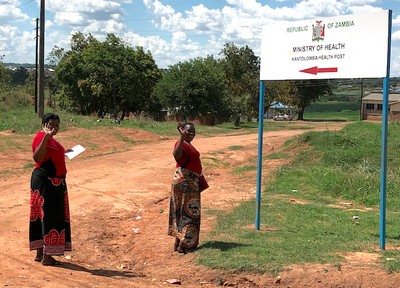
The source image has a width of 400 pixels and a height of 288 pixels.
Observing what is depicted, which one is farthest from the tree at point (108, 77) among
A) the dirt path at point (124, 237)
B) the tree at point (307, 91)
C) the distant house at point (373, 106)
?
the distant house at point (373, 106)

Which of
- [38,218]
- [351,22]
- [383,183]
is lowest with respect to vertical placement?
[38,218]

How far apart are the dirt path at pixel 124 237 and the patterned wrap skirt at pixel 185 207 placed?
0.23 m

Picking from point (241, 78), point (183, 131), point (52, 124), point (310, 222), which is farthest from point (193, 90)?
point (52, 124)

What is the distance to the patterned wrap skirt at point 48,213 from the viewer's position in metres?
5.66

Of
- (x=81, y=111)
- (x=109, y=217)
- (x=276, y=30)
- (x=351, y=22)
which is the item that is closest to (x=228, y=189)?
(x=109, y=217)

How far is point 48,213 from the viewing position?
18.7 feet

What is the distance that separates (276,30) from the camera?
7043 mm

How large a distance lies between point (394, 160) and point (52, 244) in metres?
10.8

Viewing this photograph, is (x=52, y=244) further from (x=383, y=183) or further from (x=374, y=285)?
(x=383, y=183)

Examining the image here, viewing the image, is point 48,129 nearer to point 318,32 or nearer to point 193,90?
point 318,32

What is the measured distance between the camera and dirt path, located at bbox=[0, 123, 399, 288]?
5379 millimetres

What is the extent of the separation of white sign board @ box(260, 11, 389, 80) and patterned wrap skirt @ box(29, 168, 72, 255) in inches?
123

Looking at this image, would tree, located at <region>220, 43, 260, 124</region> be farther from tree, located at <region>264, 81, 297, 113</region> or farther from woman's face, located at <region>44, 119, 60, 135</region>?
woman's face, located at <region>44, 119, 60, 135</region>

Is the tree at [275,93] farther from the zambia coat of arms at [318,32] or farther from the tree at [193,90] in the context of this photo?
the zambia coat of arms at [318,32]
